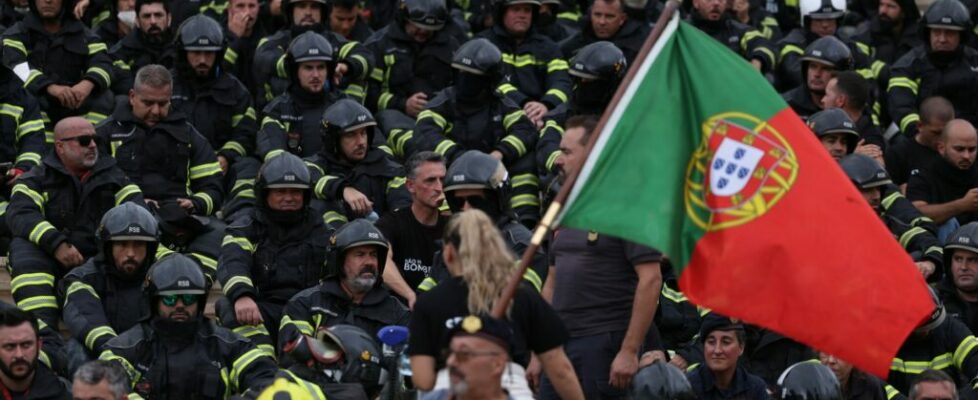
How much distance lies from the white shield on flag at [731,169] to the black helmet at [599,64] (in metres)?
6.53

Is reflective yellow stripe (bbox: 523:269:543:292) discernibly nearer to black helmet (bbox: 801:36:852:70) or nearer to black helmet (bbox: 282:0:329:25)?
black helmet (bbox: 801:36:852:70)

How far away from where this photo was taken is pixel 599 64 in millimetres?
17328

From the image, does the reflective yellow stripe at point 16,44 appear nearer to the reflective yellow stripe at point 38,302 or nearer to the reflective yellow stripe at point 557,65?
the reflective yellow stripe at point 38,302

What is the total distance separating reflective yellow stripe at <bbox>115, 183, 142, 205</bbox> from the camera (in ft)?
54.1

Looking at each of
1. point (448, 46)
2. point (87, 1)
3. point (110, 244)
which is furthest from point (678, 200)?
point (87, 1)

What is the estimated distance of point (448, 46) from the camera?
19.7m

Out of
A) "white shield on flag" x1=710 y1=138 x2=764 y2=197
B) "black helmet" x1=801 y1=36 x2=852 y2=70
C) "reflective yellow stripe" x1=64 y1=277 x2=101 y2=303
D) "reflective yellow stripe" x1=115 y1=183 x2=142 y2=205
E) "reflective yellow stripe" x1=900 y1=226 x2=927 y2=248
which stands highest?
"white shield on flag" x1=710 y1=138 x2=764 y2=197

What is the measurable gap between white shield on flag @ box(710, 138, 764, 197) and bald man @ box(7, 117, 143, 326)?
6.39 meters

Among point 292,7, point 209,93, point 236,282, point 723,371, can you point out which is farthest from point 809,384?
point 292,7

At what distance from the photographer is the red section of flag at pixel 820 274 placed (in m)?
10.7

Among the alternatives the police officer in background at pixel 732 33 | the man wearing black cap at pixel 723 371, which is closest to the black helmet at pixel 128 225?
the man wearing black cap at pixel 723 371

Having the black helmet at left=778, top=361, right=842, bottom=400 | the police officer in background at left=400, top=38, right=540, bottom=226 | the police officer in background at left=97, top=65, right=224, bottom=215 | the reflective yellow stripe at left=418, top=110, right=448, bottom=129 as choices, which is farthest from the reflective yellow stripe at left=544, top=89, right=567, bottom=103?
the black helmet at left=778, top=361, right=842, bottom=400

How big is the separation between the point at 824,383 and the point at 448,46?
651 centimetres

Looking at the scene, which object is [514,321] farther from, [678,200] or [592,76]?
[592,76]
